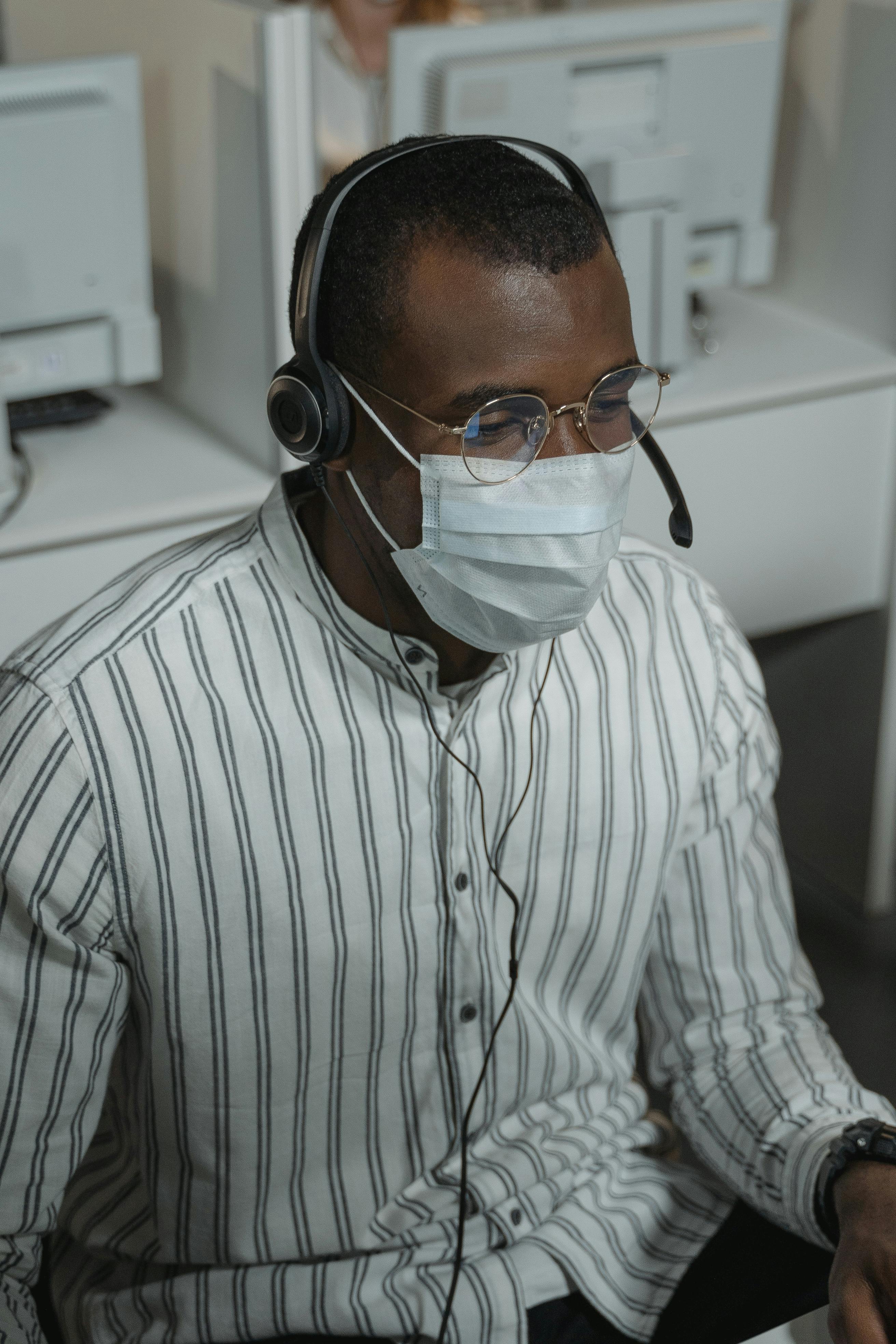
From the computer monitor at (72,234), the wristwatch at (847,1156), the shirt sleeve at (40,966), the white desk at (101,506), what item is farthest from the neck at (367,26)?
the wristwatch at (847,1156)

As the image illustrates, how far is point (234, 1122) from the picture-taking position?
92 cm

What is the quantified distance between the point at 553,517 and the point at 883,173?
1.43 metres

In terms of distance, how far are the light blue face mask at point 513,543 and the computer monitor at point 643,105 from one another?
3.43 feet

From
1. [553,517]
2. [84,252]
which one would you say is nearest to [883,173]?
[84,252]

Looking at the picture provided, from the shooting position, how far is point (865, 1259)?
79 centimetres

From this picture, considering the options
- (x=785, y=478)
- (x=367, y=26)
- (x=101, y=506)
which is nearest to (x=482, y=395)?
(x=101, y=506)

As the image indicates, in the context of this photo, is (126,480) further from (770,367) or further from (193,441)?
(770,367)

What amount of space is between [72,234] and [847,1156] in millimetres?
1308

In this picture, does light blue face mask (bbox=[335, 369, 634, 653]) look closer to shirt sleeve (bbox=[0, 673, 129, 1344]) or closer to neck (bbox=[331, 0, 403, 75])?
shirt sleeve (bbox=[0, 673, 129, 1344])

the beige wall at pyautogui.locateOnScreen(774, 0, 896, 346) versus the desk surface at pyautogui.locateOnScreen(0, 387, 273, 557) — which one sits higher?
the beige wall at pyautogui.locateOnScreen(774, 0, 896, 346)

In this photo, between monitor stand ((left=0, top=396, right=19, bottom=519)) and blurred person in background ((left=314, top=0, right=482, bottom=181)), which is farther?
blurred person in background ((left=314, top=0, right=482, bottom=181))

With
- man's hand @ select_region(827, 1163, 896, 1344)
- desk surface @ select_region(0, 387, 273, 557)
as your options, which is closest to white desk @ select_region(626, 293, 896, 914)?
desk surface @ select_region(0, 387, 273, 557)

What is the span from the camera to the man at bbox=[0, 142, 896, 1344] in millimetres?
819

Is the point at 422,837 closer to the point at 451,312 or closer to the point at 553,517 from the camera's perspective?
the point at 553,517
